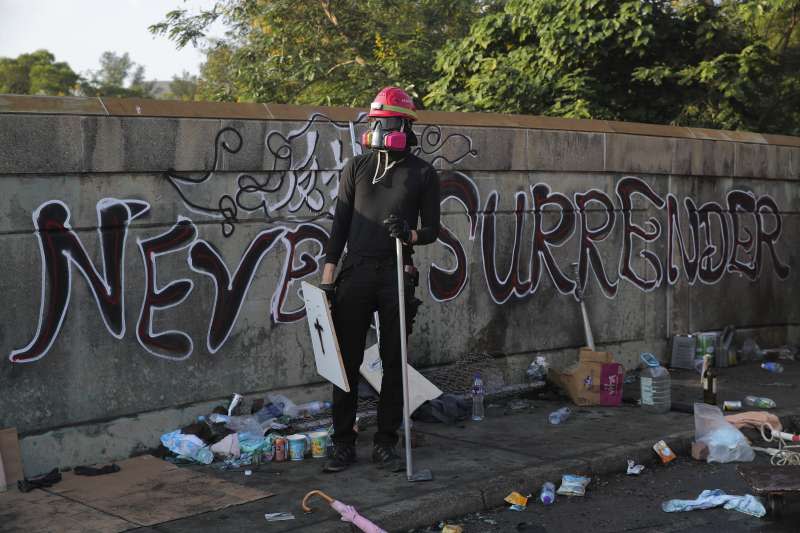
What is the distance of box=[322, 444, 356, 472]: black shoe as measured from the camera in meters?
5.66

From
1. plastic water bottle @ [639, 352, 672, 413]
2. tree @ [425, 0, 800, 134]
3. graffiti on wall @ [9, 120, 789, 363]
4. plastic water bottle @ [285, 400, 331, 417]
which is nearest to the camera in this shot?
graffiti on wall @ [9, 120, 789, 363]

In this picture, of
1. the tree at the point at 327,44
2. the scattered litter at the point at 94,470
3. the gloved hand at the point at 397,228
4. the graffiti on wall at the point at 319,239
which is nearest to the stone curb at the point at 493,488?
the gloved hand at the point at 397,228

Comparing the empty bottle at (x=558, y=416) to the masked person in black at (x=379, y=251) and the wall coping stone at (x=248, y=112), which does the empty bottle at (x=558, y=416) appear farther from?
the wall coping stone at (x=248, y=112)

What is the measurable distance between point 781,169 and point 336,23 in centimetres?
985

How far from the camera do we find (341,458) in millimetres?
5727

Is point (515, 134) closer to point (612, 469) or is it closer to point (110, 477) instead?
point (612, 469)

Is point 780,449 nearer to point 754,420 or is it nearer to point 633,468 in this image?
point 754,420

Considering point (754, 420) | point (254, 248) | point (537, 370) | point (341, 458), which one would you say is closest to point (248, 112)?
point (254, 248)

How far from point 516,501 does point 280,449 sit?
157cm

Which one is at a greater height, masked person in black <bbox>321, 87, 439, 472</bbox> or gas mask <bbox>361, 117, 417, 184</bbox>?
gas mask <bbox>361, 117, 417, 184</bbox>

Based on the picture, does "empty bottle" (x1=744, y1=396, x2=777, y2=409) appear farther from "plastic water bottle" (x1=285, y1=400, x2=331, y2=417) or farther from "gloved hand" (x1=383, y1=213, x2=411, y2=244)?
"gloved hand" (x1=383, y1=213, x2=411, y2=244)

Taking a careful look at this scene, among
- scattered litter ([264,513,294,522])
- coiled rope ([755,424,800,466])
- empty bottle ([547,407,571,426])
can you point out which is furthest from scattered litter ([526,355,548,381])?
scattered litter ([264,513,294,522])

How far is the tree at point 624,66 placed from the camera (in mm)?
13109

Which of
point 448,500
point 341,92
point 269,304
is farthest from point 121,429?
point 341,92
